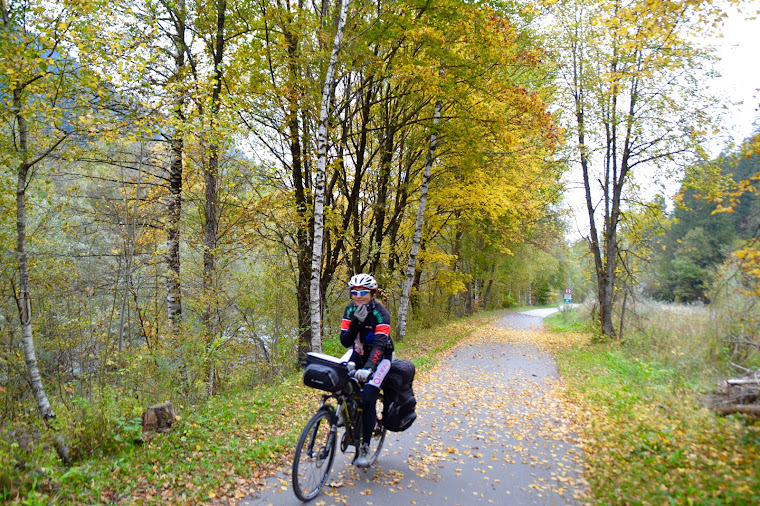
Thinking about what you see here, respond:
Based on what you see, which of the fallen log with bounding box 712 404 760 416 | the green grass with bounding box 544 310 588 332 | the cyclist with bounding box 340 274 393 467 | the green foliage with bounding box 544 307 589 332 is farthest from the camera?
the green grass with bounding box 544 310 588 332

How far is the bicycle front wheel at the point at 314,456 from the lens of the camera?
408 cm

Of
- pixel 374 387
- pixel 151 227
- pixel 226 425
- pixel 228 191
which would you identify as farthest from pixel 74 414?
pixel 228 191

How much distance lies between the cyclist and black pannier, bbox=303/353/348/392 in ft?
0.69

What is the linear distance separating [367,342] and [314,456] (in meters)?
1.22

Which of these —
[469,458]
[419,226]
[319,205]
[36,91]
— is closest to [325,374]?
[469,458]

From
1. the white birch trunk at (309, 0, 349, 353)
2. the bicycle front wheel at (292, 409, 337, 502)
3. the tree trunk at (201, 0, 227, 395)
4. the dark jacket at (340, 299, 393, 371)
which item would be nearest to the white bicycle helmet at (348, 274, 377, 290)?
the dark jacket at (340, 299, 393, 371)

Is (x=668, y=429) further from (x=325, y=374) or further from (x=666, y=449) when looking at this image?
(x=325, y=374)

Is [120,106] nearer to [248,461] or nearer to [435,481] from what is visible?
[248,461]

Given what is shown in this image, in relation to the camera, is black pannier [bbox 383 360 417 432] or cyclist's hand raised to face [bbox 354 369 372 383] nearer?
cyclist's hand raised to face [bbox 354 369 372 383]

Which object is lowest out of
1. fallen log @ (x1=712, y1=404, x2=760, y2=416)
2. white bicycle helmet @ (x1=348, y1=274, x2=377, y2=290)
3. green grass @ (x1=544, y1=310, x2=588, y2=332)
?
green grass @ (x1=544, y1=310, x2=588, y2=332)

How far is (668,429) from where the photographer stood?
216 inches

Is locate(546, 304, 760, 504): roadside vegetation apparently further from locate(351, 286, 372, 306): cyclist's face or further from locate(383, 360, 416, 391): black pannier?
locate(351, 286, 372, 306): cyclist's face

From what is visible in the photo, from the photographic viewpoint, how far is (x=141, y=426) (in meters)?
5.71

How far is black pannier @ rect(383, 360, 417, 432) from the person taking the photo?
16.5 feet
